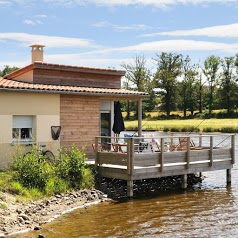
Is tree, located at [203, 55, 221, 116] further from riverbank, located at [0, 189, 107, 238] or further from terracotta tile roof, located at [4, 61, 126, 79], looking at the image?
riverbank, located at [0, 189, 107, 238]

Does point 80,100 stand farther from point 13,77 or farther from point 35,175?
point 35,175

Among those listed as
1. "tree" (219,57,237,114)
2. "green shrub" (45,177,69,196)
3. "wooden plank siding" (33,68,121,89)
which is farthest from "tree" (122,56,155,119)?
"green shrub" (45,177,69,196)

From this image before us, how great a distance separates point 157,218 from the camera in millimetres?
14250

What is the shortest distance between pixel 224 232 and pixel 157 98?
7177 cm

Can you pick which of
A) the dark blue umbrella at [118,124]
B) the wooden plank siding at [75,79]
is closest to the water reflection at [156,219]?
the dark blue umbrella at [118,124]

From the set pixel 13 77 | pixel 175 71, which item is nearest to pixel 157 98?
pixel 175 71

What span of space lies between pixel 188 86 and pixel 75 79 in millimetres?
61003

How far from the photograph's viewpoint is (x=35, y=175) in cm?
1517

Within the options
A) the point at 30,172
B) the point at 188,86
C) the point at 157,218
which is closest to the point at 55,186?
the point at 30,172

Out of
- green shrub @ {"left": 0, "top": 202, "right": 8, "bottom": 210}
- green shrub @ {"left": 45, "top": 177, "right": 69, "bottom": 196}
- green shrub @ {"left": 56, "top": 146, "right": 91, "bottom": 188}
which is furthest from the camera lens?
green shrub @ {"left": 56, "top": 146, "right": 91, "bottom": 188}

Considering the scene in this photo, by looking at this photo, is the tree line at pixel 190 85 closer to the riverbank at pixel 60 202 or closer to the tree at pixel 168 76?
the tree at pixel 168 76

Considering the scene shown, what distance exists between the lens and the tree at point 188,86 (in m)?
79.4

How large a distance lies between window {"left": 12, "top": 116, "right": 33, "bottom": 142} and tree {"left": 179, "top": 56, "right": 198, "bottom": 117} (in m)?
61.8

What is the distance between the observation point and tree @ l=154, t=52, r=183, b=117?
7881cm
